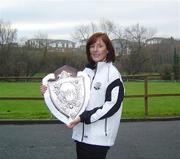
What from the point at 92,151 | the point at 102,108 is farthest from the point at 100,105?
the point at 92,151

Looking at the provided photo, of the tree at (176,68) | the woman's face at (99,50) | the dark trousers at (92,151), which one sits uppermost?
the woman's face at (99,50)

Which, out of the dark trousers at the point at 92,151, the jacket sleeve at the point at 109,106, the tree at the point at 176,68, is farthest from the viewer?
the tree at the point at 176,68

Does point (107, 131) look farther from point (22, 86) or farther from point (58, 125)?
point (22, 86)

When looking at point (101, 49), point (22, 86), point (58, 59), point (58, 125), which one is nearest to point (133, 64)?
point (58, 59)

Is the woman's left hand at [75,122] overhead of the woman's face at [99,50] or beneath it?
beneath

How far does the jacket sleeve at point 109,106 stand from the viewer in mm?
3275

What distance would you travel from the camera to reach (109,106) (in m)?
3.27

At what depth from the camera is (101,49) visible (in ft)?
11.2

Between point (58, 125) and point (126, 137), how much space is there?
252cm

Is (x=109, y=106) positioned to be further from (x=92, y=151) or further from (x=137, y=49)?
(x=137, y=49)

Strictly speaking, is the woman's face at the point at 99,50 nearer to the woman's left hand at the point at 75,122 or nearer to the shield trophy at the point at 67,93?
the shield trophy at the point at 67,93

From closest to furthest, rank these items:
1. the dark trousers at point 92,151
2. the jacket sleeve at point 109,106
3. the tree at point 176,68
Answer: the jacket sleeve at point 109,106 < the dark trousers at point 92,151 < the tree at point 176,68

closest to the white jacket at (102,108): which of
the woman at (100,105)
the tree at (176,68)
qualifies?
the woman at (100,105)

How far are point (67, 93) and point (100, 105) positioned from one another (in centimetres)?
27
